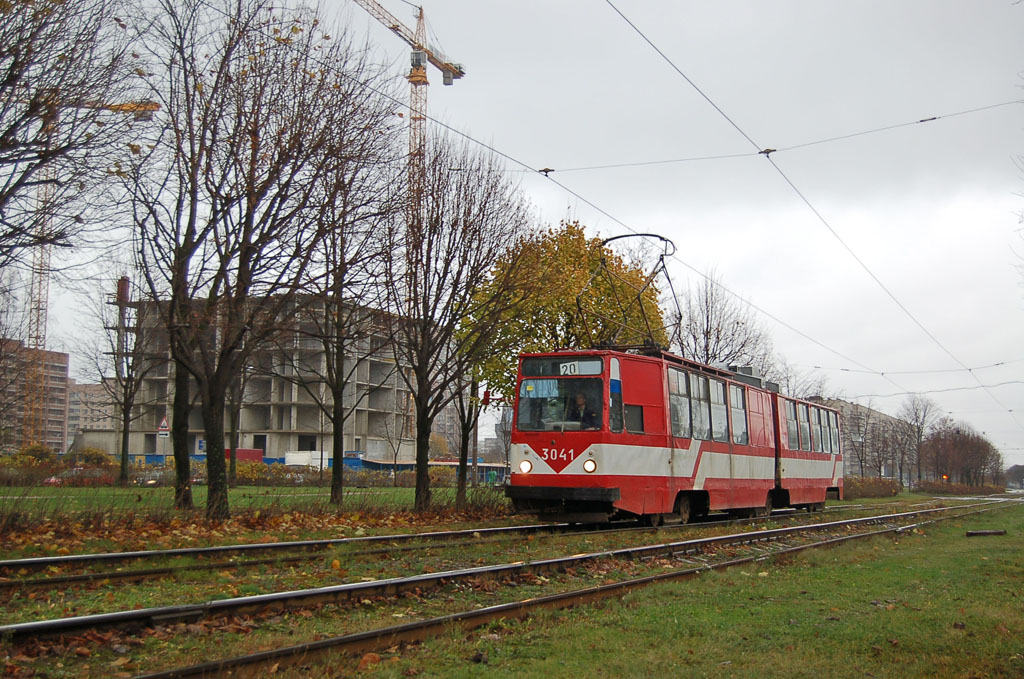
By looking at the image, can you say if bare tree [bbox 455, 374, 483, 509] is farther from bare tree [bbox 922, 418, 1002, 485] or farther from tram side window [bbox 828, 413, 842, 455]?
bare tree [bbox 922, 418, 1002, 485]

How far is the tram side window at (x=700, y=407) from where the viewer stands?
1866 centimetres

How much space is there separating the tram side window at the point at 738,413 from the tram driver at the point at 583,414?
5.87m

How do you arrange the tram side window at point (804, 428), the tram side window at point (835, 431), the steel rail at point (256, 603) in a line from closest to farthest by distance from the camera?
the steel rail at point (256, 603) → the tram side window at point (804, 428) → the tram side window at point (835, 431)

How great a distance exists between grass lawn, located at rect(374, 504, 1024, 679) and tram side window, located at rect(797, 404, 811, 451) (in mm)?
14623

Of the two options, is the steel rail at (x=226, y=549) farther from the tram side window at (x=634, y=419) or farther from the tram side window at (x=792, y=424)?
the tram side window at (x=792, y=424)

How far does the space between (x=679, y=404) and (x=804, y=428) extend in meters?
10.5

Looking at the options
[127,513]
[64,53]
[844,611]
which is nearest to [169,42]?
[64,53]

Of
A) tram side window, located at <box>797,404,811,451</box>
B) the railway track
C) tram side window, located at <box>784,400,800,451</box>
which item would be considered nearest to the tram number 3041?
the railway track

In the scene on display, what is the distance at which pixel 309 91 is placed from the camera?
1656cm

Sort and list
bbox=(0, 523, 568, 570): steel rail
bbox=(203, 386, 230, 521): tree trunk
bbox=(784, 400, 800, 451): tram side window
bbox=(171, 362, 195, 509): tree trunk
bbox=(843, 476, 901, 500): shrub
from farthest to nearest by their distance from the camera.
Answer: bbox=(843, 476, 901, 500): shrub
bbox=(784, 400, 800, 451): tram side window
bbox=(171, 362, 195, 509): tree trunk
bbox=(203, 386, 230, 521): tree trunk
bbox=(0, 523, 568, 570): steel rail

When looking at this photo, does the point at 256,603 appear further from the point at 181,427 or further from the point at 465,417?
the point at 465,417

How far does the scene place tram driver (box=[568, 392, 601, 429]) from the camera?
52.7ft

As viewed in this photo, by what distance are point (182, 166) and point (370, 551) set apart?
337 inches

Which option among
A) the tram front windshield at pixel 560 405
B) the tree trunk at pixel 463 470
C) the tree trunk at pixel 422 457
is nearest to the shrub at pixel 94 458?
the tree trunk at pixel 463 470
